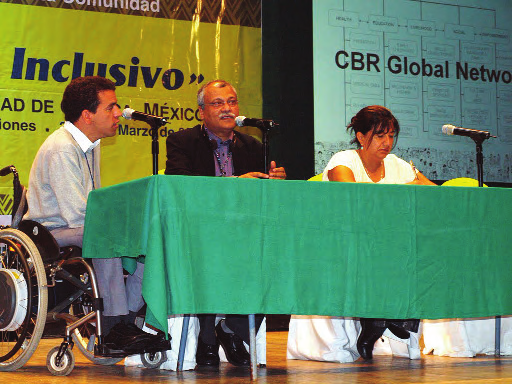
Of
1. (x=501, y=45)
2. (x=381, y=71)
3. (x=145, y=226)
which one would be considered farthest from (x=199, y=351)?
(x=501, y=45)

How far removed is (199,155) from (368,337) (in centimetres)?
118

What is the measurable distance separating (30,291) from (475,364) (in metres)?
1.89

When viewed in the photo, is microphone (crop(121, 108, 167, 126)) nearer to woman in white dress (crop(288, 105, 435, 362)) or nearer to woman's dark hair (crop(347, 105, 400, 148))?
woman in white dress (crop(288, 105, 435, 362))

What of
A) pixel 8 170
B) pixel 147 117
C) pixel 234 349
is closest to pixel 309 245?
pixel 147 117

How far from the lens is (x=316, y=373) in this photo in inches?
130

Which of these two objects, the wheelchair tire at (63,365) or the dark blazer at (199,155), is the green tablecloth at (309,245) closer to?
the wheelchair tire at (63,365)

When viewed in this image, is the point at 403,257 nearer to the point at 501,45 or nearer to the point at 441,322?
the point at 441,322

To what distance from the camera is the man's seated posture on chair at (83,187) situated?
3.16 metres

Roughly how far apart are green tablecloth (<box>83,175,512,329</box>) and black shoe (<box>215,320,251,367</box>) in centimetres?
82

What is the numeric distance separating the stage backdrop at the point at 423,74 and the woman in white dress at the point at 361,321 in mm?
1867

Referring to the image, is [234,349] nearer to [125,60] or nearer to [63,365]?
[63,365]

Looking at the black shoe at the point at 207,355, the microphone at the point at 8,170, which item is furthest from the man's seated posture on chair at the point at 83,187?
the black shoe at the point at 207,355

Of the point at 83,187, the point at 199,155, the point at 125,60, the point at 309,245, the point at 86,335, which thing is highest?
the point at 125,60

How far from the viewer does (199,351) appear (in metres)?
3.65
